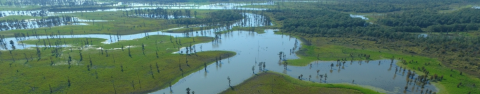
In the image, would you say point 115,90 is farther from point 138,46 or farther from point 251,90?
point 138,46

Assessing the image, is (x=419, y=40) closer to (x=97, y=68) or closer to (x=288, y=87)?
(x=288, y=87)

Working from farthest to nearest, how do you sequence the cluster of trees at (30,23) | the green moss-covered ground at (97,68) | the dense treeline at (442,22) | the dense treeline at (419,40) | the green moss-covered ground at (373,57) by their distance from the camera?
1. the cluster of trees at (30,23)
2. the dense treeline at (442,22)
3. the dense treeline at (419,40)
4. the green moss-covered ground at (97,68)
5. the green moss-covered ground at (373,57)

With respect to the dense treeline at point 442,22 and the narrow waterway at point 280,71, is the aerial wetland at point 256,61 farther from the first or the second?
the dense treeline at point 442,22

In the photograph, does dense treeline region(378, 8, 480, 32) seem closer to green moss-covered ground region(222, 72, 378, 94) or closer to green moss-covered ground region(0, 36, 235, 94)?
green moss-covered ground region(222, 72, 378, 94)

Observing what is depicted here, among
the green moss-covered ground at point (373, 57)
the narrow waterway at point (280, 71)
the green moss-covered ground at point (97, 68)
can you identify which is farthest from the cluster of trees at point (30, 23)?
the green moss-covered ground at point (373, 57)

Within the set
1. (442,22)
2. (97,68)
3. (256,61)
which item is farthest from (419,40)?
(97,68)

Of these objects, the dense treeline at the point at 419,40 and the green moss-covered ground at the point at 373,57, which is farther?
the dense treeline at the point at 419,40

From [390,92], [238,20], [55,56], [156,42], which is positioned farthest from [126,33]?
[390,92]

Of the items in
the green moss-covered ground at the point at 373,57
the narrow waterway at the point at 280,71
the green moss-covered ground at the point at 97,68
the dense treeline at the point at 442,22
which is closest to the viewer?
the green moss-covered ground at the point at 373,57

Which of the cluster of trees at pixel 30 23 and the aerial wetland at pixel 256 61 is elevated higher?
the cluster of trees at pixel 30 23

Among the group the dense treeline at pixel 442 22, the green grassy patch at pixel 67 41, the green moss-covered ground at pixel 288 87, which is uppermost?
the dense treeline at pixel 442 22

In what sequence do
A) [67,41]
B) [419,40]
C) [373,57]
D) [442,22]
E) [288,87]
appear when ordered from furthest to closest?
1. [442,22]
2. [67,41]
3. [419,40]
4. [373,57]
5. [288,87]

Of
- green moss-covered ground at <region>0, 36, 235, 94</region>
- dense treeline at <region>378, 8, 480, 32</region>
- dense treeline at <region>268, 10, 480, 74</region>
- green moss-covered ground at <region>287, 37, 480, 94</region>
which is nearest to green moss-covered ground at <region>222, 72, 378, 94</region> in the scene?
green moss-covered ground at <region>287, 37, 480, 94</region>
